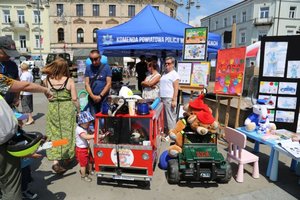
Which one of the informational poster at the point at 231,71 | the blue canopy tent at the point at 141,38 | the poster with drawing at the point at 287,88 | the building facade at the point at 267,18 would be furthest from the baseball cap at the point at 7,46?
the building facade at the point at 267,18

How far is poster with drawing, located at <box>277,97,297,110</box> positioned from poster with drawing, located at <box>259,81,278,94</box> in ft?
0.72

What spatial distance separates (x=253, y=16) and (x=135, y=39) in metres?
35.7

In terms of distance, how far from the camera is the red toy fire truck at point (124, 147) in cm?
314

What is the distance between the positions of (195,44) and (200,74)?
822mm

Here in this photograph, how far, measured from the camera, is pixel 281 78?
15.9 ft

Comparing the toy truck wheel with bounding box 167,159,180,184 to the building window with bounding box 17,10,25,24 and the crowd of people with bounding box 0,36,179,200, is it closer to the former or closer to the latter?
the crowd of people with bounding box 0,36,179,200

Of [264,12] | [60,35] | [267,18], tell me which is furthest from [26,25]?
[267,18]

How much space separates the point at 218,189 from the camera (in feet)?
10.6

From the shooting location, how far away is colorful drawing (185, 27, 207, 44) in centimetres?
609

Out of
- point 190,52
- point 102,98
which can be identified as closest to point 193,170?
point 102,98

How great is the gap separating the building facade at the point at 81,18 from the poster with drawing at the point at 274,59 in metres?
37.5

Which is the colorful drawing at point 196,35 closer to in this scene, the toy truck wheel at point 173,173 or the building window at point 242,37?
the toy truck wheel at point 173,173

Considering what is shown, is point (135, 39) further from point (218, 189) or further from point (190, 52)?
point (218, 189)

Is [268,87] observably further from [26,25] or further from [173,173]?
[26,25]
